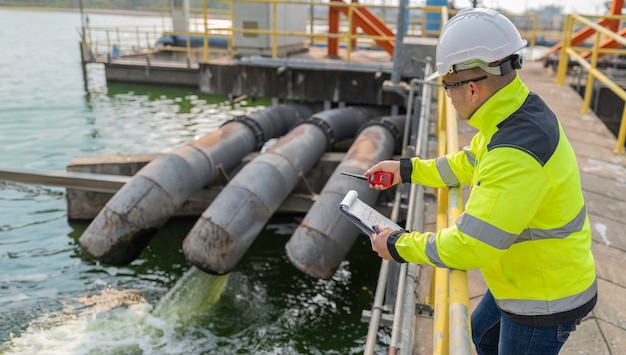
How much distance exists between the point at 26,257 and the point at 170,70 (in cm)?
1271

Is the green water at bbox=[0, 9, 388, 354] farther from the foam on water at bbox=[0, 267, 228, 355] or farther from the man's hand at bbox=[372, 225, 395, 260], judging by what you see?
the man's hand at bbox=[372, 225, 395, 260]

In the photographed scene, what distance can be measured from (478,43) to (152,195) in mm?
5566

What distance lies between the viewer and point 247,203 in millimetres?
6578

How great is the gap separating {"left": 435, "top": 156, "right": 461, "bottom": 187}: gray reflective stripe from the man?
0.55 metres

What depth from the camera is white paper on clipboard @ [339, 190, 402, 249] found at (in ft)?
6.89

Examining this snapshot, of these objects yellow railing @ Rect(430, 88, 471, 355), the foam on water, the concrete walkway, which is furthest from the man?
the foam on water

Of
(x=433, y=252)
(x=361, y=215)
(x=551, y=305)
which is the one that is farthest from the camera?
(x=361, y=215)

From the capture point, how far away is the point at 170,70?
19406mm

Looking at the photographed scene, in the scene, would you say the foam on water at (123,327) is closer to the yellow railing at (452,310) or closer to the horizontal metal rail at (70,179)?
the horizontal metal rail at (70,179)

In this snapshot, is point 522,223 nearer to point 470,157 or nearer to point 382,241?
point 382,241

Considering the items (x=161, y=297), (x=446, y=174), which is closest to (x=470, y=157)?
(x=446, y=174)

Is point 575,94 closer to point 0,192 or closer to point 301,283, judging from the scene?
point 301,283

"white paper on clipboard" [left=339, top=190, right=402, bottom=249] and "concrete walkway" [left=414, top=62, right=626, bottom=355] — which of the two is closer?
"white paper on clipboard" [left=339, top=190, right=402, bottom=249]

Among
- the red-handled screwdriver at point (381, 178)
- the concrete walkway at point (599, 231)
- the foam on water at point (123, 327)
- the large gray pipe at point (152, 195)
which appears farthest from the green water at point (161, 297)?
the red-handled screwdriver at point (381, 178)
